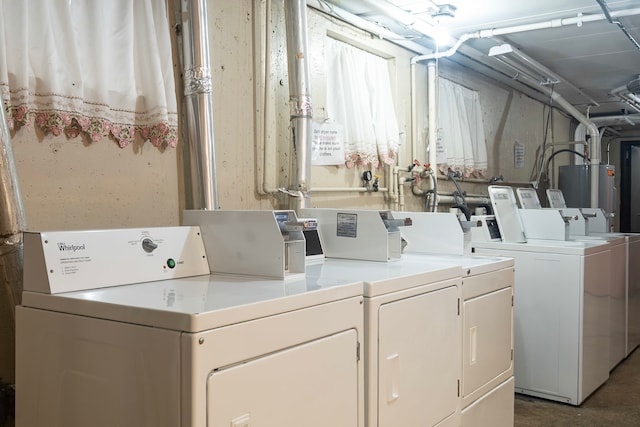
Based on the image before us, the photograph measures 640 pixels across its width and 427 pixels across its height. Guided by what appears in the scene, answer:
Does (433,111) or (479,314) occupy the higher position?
(433,111)

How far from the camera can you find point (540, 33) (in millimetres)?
4211

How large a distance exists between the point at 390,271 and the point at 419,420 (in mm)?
531

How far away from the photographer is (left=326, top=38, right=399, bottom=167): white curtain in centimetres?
351

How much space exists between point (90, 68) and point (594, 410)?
Answer: 11.2 ft

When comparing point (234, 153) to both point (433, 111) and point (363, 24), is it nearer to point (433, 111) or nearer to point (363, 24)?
point (363, 24)

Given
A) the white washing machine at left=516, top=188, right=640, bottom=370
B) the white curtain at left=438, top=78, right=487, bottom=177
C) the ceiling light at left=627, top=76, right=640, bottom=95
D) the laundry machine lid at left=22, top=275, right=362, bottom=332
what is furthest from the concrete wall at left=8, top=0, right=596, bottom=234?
the ceiling light at left=627, top=76, right=640, bottom=95

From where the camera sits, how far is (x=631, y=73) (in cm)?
555

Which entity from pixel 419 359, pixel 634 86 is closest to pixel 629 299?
pixel 634 86

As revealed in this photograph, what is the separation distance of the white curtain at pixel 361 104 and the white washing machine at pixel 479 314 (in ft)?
2.47

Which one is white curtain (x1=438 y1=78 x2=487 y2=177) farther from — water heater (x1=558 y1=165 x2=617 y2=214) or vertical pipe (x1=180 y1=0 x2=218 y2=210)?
vertical pipe (x1=180 y1=0 x2=218 y2=210)

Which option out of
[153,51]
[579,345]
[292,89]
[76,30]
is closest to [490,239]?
[579,345]

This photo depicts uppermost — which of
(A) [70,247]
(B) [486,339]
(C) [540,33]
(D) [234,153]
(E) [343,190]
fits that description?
(C) [540,33]

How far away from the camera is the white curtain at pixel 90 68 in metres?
1.92

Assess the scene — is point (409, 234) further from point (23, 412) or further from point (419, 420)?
point (23, 412)
